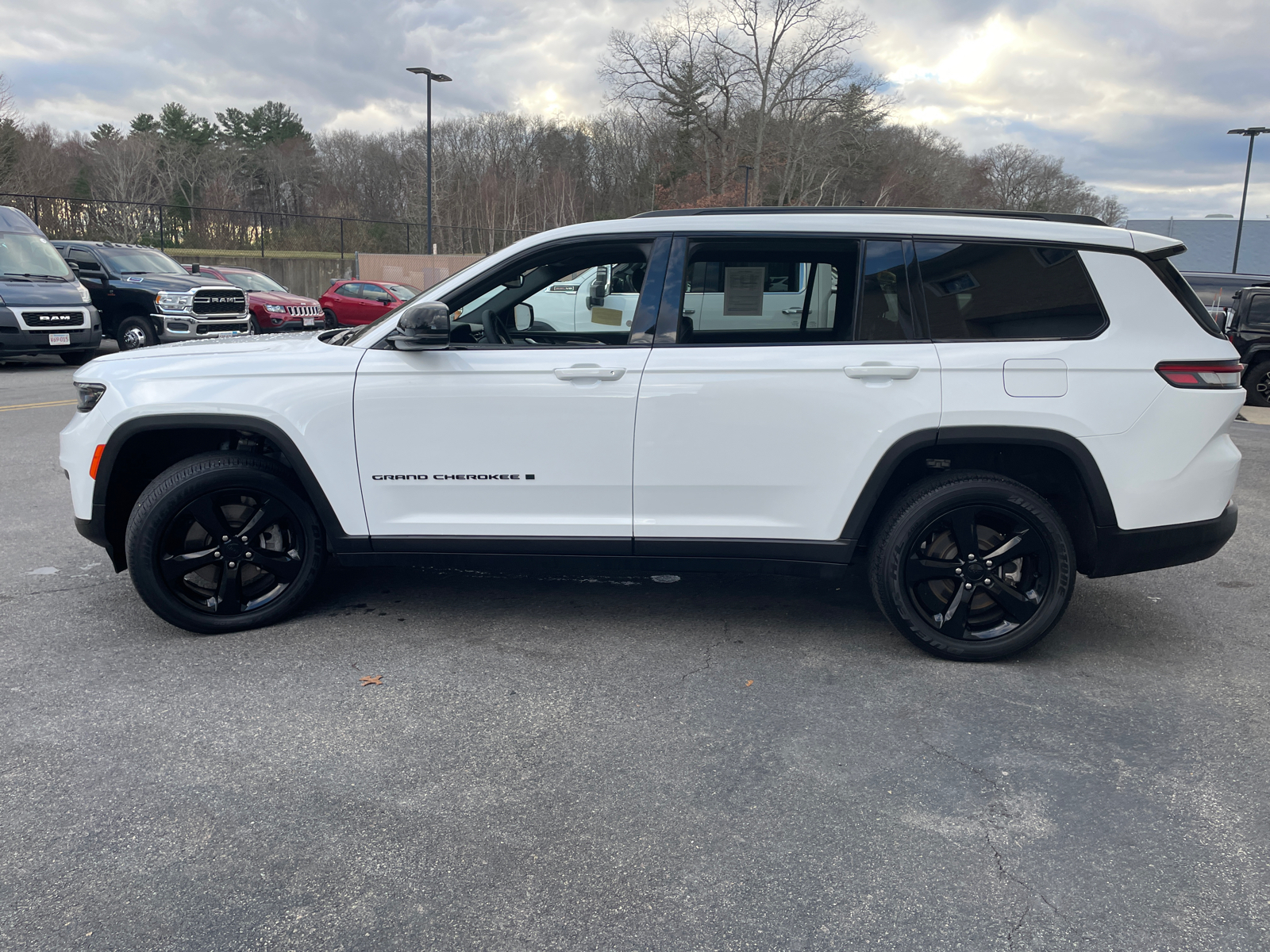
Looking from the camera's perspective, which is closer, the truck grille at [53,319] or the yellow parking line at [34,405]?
the yellow parking line at [34,405]

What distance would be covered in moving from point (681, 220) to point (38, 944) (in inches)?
125

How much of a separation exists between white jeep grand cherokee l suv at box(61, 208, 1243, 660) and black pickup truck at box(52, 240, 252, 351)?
13243mm

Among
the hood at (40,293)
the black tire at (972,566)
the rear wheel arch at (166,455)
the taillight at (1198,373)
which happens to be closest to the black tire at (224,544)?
the rear wheel arch at (166,455)

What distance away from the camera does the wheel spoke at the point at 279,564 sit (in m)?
3.98

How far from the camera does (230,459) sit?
12.8 ft

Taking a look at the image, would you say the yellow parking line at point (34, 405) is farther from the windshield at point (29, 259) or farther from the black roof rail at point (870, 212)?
the black roof rail at point (870, 212)

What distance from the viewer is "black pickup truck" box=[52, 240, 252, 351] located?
1570cm

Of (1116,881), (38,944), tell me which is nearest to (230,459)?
(38,944)

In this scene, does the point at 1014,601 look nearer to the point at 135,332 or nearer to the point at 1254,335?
the point at 1254,335

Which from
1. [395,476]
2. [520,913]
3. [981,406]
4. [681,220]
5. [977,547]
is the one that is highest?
[681,220]

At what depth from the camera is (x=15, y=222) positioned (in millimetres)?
14383

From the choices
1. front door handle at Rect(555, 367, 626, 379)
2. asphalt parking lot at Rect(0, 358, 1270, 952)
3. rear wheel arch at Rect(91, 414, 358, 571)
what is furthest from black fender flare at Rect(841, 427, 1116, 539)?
rear wheel arch at Rect(91, 414, 358, 571)

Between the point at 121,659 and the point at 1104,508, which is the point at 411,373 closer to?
the point at 121,659

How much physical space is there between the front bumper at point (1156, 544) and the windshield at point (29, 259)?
1555 centimetres
